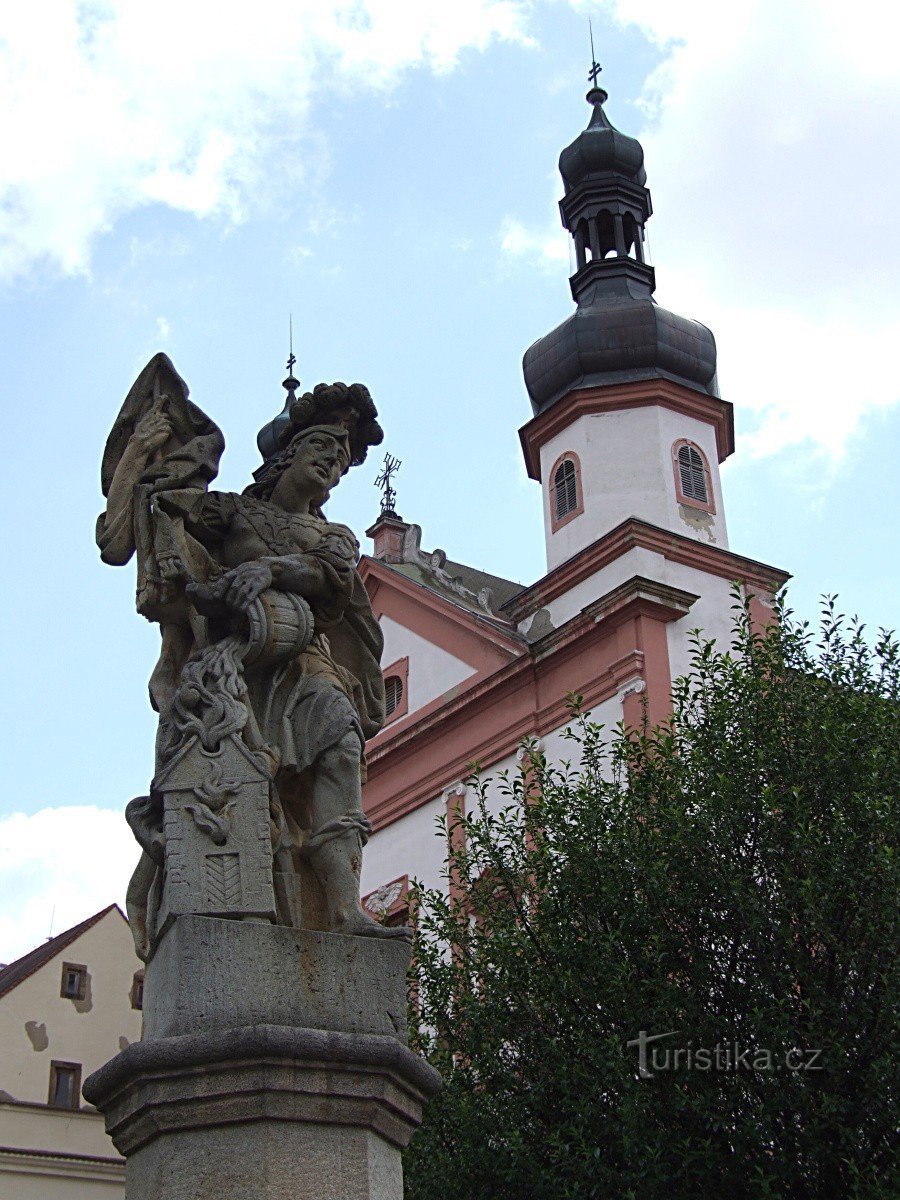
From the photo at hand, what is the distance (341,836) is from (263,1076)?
3.67 feet

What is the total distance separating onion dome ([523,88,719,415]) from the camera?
26.2m

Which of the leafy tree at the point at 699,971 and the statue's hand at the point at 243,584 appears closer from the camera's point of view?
the statue's hand at the point at 243,584

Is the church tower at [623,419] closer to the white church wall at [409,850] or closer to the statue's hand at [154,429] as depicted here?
the white church wall at [409,850]

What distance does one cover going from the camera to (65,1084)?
2466 cm

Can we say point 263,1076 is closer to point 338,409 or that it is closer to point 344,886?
point 344,886

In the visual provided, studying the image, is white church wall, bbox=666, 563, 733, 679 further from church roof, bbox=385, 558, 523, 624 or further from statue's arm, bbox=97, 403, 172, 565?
statue's arm, bbox=97, 403, 172, 565

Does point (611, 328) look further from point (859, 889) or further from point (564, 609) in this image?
point (859, 889)

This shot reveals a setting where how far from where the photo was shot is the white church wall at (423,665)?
24781 millimetres

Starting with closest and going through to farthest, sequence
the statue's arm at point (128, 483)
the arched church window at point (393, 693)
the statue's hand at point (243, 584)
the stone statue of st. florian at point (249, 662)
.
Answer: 1. the stone statue of st. florian at point (249, 662)
2. the statue's hand at point (243, 584)
3. the statue's arm at point (128, 483)
4. the arched church window at point (393, 693)

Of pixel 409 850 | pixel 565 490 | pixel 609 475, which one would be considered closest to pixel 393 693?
pixel 409 850

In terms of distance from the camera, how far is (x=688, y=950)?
12242mm

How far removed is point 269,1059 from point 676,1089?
21.7 feet

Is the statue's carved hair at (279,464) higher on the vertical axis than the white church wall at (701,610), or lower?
lower

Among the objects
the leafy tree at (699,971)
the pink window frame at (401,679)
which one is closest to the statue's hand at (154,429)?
the leafy tree at (699,971)
